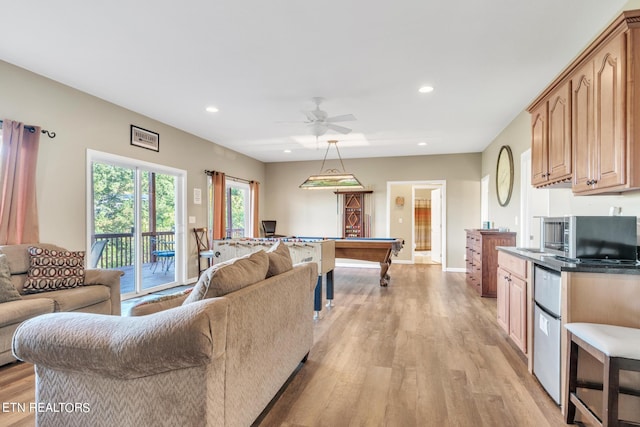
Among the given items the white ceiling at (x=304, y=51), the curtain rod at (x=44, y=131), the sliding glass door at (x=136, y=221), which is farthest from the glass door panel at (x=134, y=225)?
the white ceiling at (x=304, y=51)

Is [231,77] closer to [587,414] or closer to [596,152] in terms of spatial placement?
[596,152]

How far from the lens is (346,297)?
4.78 metres

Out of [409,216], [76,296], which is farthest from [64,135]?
[409,216]

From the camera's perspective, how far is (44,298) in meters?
2.71

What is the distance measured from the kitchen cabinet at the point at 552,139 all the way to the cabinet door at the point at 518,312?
0.90 meters

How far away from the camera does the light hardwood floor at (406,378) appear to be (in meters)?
1.90

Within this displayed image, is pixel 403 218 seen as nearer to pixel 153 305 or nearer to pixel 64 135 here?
pixel 64 135

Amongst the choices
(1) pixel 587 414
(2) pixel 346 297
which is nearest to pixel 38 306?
(2) pixel 346 297

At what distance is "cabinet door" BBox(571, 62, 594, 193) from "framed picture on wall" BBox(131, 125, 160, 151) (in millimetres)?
4959

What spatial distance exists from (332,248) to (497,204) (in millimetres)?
3285

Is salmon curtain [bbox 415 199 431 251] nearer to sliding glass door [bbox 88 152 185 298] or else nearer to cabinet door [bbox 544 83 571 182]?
sliding glass door [bbox 88 152 185 298]

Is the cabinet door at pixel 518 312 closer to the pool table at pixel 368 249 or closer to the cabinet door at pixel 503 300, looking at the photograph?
the cabinet door at pixel 503 300

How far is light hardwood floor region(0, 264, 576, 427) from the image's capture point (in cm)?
190

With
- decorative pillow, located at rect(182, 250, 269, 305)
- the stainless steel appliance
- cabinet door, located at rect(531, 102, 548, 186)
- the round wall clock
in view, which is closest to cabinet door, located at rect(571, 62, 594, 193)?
cabinet door, located at rect(531, 102, 548, 186)
